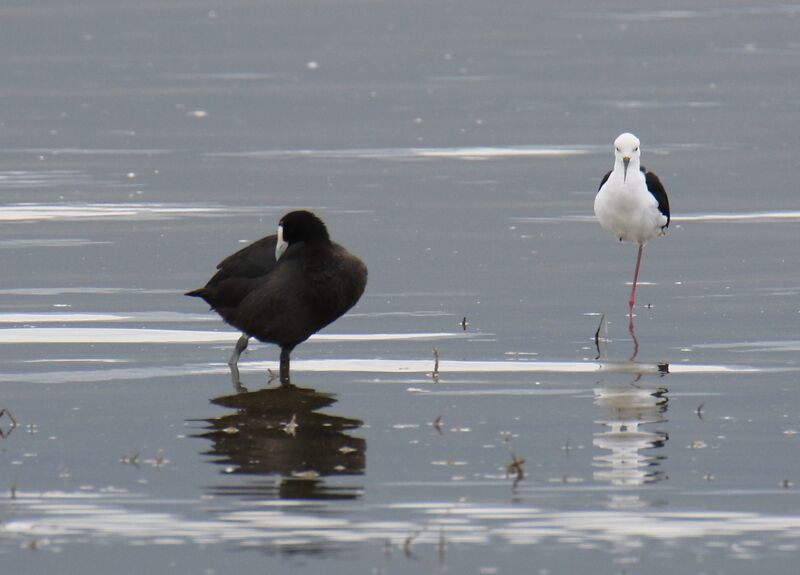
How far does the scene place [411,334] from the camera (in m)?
12.9

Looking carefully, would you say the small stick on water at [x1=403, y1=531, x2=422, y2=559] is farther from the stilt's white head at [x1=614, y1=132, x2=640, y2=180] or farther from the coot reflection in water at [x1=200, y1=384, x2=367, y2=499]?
the stilt's white head at [x1=614, y1=132, x2=640, y2=180]

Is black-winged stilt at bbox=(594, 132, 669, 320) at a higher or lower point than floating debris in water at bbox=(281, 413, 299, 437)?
higher

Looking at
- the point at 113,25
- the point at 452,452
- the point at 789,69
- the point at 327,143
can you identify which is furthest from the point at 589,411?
the point at 113,25

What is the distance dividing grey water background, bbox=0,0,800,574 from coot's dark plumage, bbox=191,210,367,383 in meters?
0.35

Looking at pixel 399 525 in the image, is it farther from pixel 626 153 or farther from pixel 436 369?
pixel 626 153

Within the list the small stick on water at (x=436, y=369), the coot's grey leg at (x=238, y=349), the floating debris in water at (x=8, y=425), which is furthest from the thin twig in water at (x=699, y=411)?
the floating debris in water at (x=8, y=425)

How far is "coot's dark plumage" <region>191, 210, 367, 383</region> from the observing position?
458 inches

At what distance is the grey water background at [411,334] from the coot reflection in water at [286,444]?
3 cm

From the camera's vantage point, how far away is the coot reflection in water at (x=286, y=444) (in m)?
8.92

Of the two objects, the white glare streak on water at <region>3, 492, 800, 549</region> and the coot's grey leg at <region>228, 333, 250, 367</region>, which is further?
the coot's grey leg at <region>228, 333, 250, 367</region>

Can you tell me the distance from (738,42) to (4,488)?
28.3 metres

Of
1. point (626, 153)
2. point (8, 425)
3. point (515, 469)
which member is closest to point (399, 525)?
point (515, 469)

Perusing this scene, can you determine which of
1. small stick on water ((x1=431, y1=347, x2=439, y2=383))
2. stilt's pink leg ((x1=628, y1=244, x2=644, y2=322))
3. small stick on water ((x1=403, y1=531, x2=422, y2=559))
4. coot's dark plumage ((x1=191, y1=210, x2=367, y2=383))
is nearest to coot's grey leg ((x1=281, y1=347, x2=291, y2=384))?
coot's dark plumage ((x1=191, y1=210, x2=367, y2=383))

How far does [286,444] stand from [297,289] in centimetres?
186
